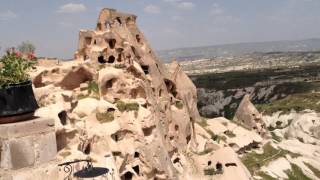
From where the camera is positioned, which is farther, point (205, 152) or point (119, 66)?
point (205, 152)

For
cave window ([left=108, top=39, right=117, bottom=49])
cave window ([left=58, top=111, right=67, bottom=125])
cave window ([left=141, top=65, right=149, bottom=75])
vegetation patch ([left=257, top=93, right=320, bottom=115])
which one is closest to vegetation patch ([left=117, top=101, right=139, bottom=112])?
cave window ([left=108, top=39, right=117, bottom=49])

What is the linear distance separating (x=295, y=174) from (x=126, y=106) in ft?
65.8

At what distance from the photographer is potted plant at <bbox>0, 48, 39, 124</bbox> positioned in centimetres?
569

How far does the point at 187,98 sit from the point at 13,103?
3172 centimetres

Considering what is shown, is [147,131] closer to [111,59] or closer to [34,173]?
[111,59]

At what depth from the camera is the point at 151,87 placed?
29.8 m

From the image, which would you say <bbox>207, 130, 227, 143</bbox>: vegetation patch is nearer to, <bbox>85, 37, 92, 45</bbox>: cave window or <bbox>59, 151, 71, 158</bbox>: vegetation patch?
<bbox>85, 37, 92, 45</bbox>: cave window

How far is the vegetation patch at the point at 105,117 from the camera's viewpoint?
22.2m

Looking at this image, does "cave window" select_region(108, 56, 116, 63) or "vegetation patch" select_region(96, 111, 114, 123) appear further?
"cave window" select_region(108, 56, 116, 63)

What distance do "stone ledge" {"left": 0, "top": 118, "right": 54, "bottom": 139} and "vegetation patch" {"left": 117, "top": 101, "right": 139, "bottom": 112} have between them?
61.7ft

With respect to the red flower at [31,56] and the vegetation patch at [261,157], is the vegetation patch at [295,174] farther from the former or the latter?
the red flower at [31,56]

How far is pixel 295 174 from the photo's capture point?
37375 millimetres

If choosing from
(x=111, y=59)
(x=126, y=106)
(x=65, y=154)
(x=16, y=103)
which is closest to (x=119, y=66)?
(x=111, y=59)

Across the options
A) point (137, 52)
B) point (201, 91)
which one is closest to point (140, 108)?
point (137, 52)
